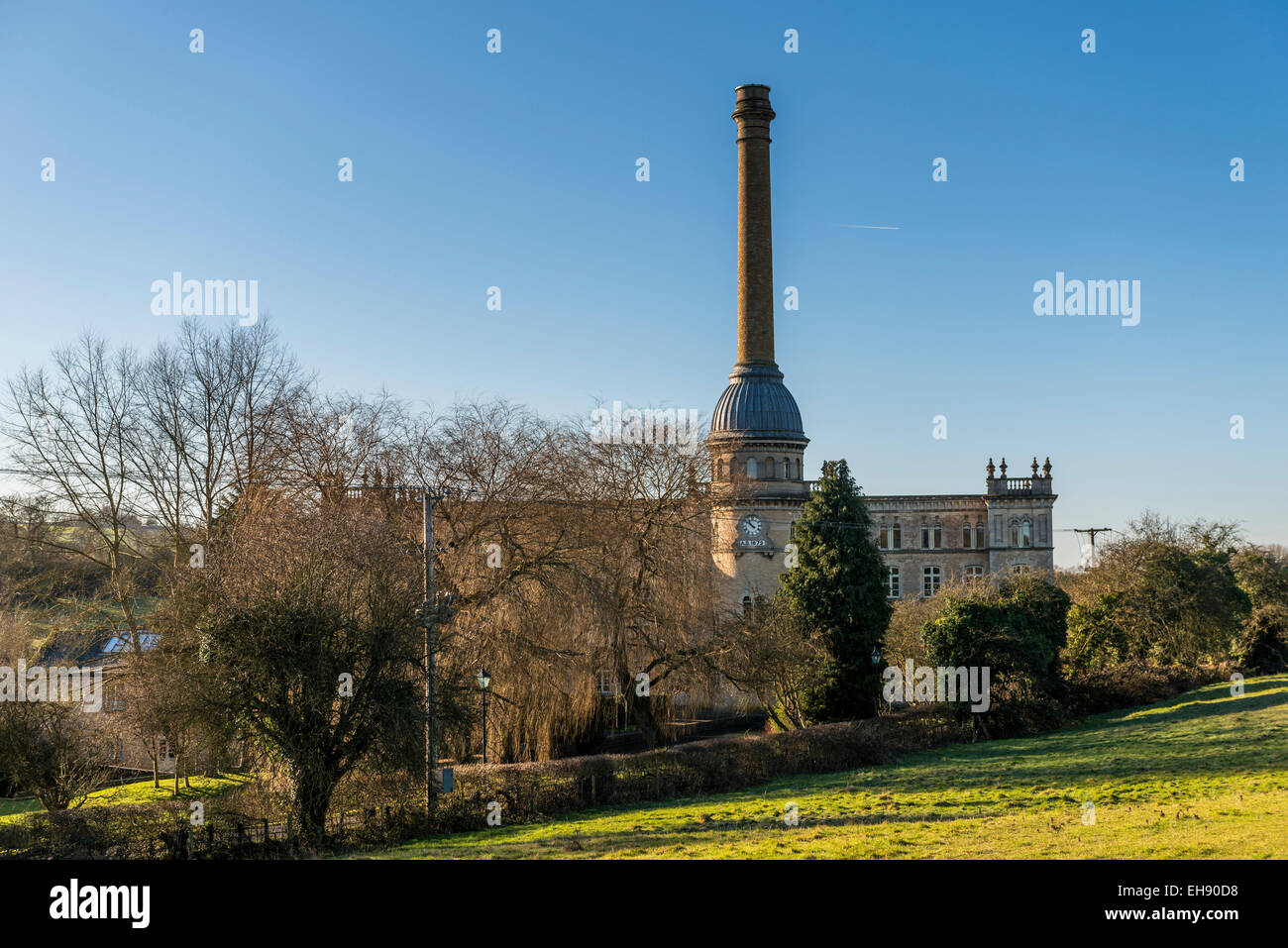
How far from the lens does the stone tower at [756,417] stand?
176ft

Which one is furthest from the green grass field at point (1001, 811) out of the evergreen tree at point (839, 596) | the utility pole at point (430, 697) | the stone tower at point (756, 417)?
the stone tower at point (756, 417)

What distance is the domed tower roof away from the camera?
181 ft

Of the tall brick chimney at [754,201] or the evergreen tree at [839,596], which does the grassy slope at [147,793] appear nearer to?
the evergreen tree at [839,596]

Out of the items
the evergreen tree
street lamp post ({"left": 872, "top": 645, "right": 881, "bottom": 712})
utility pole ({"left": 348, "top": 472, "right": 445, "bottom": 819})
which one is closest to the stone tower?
the evergreen tree

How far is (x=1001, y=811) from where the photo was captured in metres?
19.0

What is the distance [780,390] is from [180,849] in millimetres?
42335

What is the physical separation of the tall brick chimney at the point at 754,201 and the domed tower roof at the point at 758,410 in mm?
3710

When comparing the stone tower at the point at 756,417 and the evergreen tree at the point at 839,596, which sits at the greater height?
the stone tower at the point at 756,417

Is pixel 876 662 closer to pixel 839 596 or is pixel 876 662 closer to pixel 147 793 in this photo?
pixel 839 596

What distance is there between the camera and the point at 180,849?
61.4ft

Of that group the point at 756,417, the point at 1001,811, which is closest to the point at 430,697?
the point at 1001,811
